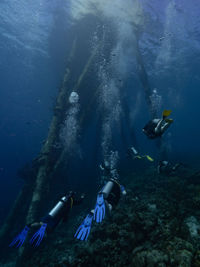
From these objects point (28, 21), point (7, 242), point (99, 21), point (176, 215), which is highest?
point (28, 21)

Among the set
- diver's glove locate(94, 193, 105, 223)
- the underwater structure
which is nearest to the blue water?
the underwater structure

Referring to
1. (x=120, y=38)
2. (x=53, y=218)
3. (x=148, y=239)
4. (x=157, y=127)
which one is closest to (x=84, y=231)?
(x=53, y=218)

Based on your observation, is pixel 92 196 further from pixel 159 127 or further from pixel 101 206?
pixel 159 127

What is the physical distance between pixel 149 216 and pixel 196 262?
219 cm

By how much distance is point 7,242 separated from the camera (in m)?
9.08

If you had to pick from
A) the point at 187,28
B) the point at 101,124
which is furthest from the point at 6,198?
the point at 187,28

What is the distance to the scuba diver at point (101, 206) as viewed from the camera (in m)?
3.85

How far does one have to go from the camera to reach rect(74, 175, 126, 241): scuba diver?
3.85 m

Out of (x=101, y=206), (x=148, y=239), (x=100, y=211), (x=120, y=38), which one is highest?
(x=120, y=38)

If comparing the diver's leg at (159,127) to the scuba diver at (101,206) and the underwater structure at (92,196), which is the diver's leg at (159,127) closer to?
the scuba diver at (101,206)

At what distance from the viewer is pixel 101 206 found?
3961 millimetres

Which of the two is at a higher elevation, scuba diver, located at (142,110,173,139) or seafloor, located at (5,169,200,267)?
scuba diver, located at (142,110,173,139)

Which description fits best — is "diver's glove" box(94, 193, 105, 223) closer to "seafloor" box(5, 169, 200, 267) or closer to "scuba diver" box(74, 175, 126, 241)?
"scuba diver" box(74, 175, 126, 241)

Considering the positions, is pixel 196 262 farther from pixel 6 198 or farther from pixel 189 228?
pixel 6 198
